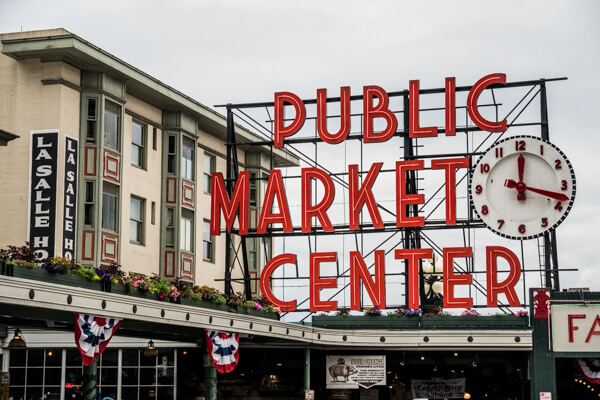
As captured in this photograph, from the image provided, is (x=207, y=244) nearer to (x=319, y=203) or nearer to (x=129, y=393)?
(x=319, y=203)

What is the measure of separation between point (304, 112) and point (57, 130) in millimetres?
13559

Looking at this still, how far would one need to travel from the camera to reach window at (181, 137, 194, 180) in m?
50.6

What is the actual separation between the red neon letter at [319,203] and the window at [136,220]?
781 centimetres

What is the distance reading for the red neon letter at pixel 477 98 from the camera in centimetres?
4644

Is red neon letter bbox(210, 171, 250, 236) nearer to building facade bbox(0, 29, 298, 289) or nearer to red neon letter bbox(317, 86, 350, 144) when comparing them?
building facade bbox(0, 29, 298, 289)

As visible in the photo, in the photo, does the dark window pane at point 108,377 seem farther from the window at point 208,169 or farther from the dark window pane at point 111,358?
the window at point 208,169

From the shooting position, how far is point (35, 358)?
44281 mm

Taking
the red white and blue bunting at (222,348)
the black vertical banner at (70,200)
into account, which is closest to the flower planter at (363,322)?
the red white and blue bunting at (222,348)

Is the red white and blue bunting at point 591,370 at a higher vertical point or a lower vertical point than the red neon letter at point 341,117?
lower

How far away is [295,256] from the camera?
47062 millimetres

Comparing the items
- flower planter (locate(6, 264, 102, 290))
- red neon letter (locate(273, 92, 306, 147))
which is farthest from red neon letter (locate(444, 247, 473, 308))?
flower planter (locate(6, 264, 102, 290))

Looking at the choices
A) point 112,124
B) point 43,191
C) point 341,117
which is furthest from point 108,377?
point 341,117

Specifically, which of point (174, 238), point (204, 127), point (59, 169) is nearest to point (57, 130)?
point (59, 169)

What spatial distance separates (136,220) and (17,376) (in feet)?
29.3
